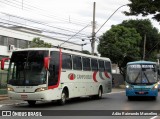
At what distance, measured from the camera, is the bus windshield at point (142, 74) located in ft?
82.6

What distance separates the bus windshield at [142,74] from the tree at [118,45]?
1063 inches

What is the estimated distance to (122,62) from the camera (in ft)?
182

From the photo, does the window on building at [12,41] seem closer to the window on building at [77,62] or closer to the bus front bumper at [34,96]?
the window on building at [77,62]

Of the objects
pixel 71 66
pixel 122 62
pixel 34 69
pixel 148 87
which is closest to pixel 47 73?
pixel 34 69

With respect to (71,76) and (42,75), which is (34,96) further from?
(71,76)

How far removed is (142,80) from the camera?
25.2 meters

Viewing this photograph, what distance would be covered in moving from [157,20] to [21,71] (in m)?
11.1

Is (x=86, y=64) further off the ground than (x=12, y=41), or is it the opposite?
(x=12, y=41)

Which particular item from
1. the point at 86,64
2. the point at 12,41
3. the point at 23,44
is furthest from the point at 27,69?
the point at 23,44

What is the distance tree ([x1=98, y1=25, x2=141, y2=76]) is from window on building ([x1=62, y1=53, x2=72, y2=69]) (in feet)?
103

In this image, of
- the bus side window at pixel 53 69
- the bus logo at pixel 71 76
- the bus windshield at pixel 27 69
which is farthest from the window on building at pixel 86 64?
the bus windshield at pixel 27 69

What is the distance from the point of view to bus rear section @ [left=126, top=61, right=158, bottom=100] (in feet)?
81.5

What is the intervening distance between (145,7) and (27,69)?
9987 millimetres

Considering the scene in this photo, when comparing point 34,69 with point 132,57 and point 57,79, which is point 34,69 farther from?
point 132,57
